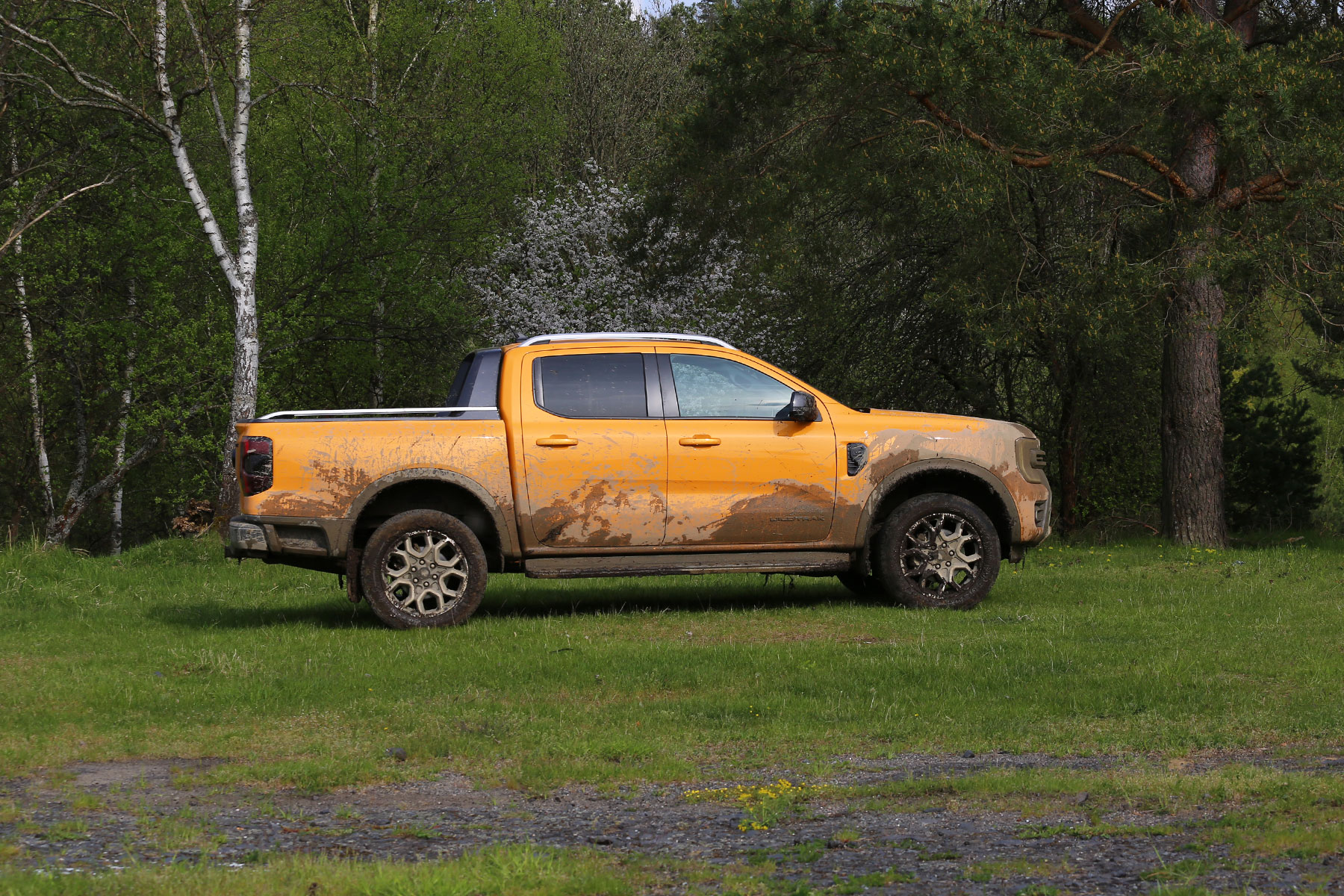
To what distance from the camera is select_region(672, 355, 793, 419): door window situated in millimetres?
11000

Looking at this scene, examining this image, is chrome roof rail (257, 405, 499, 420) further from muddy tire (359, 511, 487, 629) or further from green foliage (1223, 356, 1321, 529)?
green foliage (1223, 356, 1321, 529)

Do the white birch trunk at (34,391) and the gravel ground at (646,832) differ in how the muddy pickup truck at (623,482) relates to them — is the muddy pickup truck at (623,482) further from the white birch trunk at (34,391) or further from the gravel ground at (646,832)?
the white birch trunk at (34,391)

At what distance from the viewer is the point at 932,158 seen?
16.4 m

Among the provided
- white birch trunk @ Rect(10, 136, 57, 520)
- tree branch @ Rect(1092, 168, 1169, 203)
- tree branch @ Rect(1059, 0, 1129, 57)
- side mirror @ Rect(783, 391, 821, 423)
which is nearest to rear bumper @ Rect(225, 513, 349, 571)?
side mirror @ Rect(783, 391, 821, 423)

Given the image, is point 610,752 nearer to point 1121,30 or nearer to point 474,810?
point 474,810

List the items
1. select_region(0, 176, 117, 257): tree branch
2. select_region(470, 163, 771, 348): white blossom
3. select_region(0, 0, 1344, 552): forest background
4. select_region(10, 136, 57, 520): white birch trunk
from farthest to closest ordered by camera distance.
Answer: select_region(470, 163, 771, 348): white blossom, select_region(10, 136, 57, 520): white birch trunk, select_region(0, 176, 117, 257): tree branch, select_region(0, 0, 1344, 552): forest background

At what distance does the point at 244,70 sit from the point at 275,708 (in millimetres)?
12210

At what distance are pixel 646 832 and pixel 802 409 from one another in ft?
19.7

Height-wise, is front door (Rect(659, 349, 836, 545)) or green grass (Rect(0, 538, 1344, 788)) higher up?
front door (Rect(659, 349, 836, 545))

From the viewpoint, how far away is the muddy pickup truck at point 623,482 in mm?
10250

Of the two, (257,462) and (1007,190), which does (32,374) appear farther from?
(257,462)

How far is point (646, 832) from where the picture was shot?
513cm

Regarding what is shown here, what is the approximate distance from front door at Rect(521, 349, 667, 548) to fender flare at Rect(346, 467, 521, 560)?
192 mm

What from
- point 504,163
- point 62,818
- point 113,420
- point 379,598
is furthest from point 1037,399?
point 62,818
